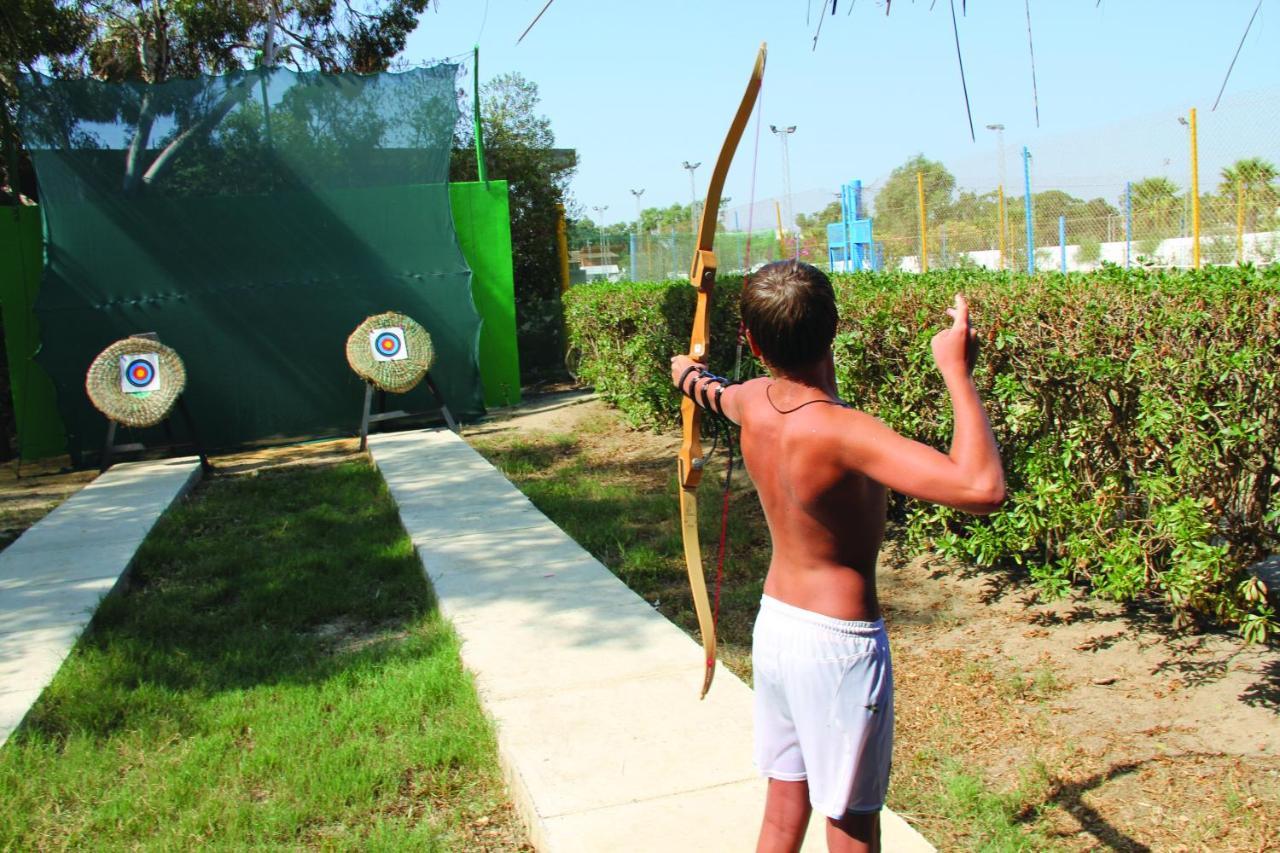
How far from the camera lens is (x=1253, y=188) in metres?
9.98

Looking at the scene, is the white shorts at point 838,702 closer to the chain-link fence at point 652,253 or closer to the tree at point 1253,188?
the tree at point 1253,188

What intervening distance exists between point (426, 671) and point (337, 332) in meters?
7.21

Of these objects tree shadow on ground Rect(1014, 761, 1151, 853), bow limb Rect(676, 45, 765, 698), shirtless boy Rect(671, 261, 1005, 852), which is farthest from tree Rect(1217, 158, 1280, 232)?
shirtless boy Rect(671, 261, 1005, 852)

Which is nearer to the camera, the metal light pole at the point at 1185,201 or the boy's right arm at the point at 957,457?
the boy's right arm at the point at 957,457

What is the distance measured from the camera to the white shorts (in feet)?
6.50

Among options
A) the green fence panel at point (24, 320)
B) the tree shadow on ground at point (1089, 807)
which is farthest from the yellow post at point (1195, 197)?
the green fence panel at point (24, 320)

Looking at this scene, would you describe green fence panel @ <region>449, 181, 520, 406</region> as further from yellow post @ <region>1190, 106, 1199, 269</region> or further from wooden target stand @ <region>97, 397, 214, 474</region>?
yellow post @ <region>1190, 106, 1199, 269</region>

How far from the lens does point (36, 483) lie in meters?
9.27

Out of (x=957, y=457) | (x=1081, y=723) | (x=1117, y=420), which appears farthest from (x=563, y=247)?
(x=957, y=457)

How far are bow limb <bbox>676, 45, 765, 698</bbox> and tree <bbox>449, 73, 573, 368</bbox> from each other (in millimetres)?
11724

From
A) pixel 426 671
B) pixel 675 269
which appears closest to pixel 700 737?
pixel 426 671

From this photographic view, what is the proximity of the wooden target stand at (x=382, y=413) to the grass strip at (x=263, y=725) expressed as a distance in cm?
407

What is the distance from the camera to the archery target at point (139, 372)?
31.0 feet

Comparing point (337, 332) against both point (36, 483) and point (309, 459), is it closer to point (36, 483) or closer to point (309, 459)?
point (309, 459)
